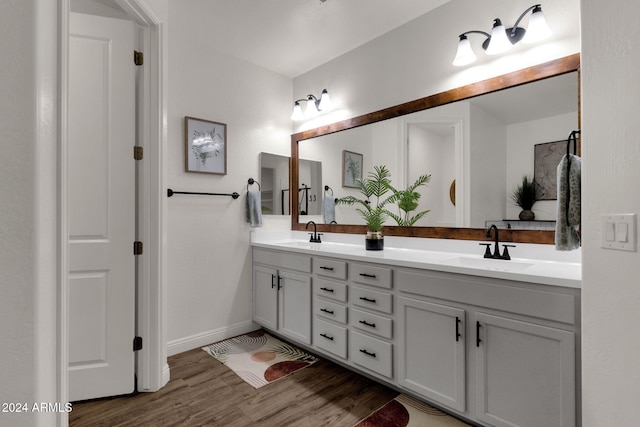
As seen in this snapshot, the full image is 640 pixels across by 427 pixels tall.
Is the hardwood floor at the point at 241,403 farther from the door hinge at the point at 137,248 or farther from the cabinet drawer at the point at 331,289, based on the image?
the door hinge at the point at 137,248

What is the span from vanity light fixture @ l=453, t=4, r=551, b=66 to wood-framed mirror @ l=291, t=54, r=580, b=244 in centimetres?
16

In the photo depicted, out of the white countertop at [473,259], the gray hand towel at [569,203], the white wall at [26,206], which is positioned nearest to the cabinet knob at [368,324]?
the white countertop at [473,259]

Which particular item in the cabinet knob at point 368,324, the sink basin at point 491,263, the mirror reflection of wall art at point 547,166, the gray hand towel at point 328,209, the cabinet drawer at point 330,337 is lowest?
the cabinet drawer at point 330,337

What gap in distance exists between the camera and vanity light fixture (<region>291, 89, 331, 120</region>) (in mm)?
3045

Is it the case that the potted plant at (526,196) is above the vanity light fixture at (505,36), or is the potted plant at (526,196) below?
below

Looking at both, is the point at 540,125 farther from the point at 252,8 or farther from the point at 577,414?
the point at 252,8

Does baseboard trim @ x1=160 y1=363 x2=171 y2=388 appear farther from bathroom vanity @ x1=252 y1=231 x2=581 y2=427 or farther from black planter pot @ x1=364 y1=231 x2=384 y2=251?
black planter pot @ x1=364 y1=231 x2=384 y2=251

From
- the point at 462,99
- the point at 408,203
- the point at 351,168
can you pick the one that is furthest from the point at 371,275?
the point at 462,99

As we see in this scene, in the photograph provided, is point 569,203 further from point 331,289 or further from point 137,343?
point 137,343

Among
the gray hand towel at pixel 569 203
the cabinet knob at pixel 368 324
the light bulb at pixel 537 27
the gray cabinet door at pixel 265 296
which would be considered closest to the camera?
the gray hand towel at pixel 569 203

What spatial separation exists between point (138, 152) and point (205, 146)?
753mm

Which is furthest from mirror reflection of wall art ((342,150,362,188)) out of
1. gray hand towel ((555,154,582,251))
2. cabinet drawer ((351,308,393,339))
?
gray hand towel ((555,154,582,251))

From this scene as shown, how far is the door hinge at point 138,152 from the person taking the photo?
6.78ft

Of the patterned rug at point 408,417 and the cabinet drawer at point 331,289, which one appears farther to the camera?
the cabinet drawer at point 331,289
